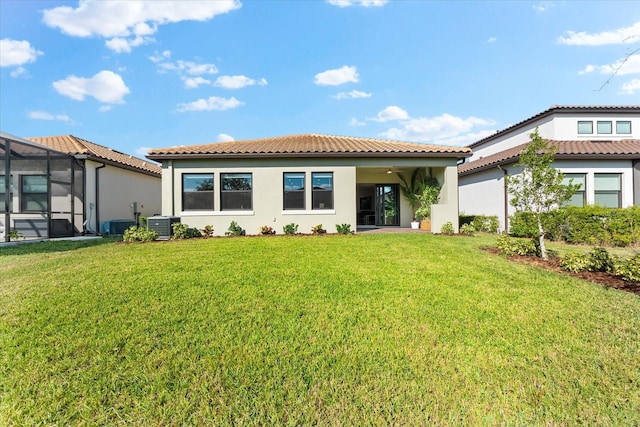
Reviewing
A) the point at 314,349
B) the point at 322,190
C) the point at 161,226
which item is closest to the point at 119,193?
the point at 161,226

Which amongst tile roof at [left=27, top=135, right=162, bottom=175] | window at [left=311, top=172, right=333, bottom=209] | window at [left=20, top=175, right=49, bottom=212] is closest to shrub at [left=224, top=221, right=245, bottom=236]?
window at [left=311, top=172, right=333, bottom=209]

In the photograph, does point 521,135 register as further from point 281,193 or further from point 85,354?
point 85,354

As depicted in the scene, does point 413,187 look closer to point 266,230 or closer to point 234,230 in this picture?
point 266,230

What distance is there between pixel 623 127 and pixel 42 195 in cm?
2783

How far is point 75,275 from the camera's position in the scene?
5582 millimetres

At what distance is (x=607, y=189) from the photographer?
13641 mm

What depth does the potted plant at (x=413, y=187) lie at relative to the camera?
14.7 meters

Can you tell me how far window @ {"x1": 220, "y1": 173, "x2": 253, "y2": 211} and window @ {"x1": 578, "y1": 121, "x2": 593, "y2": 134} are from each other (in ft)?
55.1

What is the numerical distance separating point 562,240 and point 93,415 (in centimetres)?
1447

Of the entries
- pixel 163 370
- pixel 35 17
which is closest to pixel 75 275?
pixel 163 370

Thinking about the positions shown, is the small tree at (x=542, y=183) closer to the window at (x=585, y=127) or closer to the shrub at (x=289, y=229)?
the shrub at (x=289, y=229)

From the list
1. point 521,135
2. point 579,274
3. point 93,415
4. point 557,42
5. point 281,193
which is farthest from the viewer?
point 521,135

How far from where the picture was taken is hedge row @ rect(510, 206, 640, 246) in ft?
34.3

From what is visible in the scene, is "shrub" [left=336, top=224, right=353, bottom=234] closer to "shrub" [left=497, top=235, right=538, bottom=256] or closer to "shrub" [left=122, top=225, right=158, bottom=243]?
"shrub" [left=497, top=235, right=538, bottom=256]
